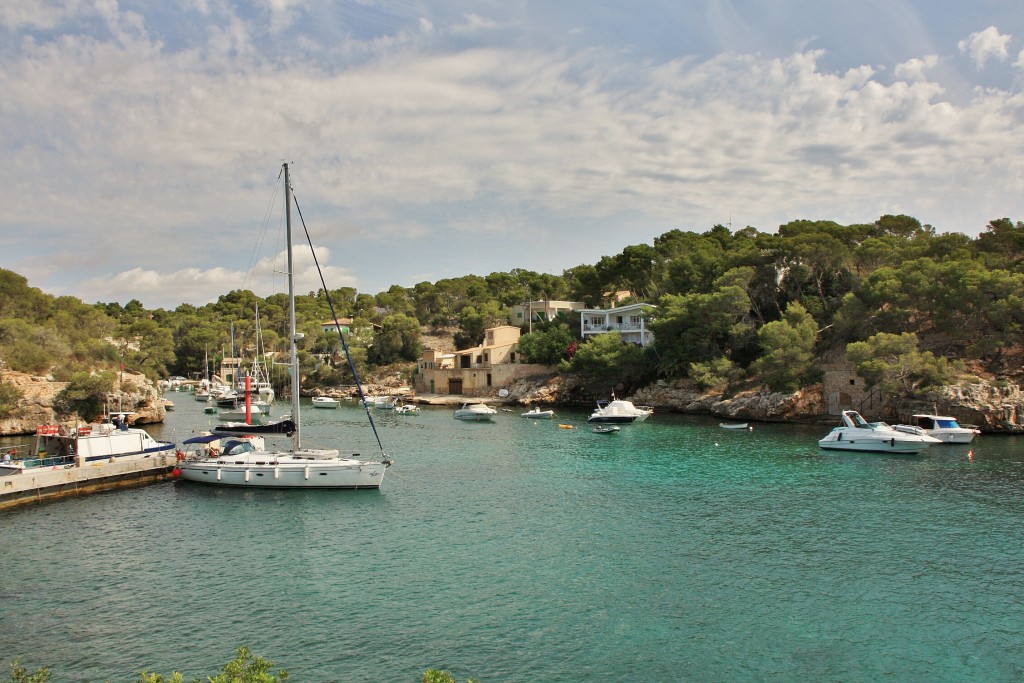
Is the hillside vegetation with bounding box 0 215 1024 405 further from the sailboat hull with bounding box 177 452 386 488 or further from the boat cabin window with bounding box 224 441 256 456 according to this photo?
the sailboat hull with bounding box 177 452 386 488

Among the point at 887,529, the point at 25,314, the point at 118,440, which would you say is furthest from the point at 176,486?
the point at 25,314

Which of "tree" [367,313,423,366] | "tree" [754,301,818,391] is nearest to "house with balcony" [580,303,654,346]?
"tree" [754,301,818,391]

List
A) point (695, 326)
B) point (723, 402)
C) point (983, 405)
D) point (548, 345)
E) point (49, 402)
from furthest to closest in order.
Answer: point (548, 345), point (695, 326), point (723, 402), point (49, 402), point (983, 405)

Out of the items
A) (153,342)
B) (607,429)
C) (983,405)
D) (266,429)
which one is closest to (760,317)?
(983,405)

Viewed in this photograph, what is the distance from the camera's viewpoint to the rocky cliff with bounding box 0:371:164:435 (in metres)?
53.0

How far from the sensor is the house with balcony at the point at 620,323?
80.4m

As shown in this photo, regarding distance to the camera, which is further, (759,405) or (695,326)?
(695,326)

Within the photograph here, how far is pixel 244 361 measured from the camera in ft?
355

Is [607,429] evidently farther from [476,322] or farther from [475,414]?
[476,322]

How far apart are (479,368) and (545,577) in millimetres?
65861

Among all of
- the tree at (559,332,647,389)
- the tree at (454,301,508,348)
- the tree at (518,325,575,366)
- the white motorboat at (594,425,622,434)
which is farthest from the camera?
the tree at (454,301,508,348)

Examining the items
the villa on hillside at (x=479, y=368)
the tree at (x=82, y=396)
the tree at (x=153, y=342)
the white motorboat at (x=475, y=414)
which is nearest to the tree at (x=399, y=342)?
the villa on hillside at (x=479, y=368)

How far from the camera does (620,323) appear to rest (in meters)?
82.9

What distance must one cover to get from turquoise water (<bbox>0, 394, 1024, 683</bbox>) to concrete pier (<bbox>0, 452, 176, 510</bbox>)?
4.12ft
